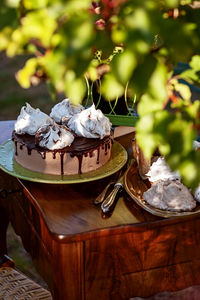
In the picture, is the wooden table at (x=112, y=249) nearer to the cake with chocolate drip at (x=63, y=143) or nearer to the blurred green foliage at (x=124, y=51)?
the cake with chocolate drip at (x=63, y=143)

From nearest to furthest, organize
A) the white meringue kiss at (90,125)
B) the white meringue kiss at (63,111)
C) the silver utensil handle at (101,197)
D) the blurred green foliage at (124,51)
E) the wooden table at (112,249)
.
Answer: the blurred green foliage at (124,51) → the wooden table at (112,249) → the silver utensil handle at (101,197) → the white meringue kiss at (90,125) → the white meringue kiss at (63,111)

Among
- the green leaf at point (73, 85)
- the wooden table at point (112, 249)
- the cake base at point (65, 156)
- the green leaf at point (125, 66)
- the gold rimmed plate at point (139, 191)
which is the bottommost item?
the wooden table at point (112, 249)

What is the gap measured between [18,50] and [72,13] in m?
0.13

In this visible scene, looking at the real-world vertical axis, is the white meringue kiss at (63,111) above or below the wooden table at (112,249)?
above

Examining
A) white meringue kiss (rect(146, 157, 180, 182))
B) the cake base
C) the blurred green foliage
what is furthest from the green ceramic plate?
the blurred green foliage

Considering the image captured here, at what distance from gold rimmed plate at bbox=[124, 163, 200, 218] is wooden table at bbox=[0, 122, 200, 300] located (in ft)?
0.05

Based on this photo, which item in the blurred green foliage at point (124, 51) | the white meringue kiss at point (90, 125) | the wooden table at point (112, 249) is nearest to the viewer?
the blurred green foliage at point (124, 51)

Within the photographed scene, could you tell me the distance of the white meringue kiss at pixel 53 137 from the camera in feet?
4.57

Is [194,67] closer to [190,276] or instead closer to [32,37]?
[32,37]

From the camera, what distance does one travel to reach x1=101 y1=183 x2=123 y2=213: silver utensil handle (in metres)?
1.27

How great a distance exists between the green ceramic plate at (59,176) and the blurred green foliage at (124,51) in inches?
29.1

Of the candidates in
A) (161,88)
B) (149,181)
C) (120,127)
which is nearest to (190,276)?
(149,181)

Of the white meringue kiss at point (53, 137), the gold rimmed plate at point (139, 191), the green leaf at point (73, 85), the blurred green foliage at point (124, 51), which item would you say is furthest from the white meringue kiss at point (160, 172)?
the green leaf at point (73, 85)

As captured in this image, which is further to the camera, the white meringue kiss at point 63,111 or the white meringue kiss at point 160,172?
the white meringue kiss at point 63,111
